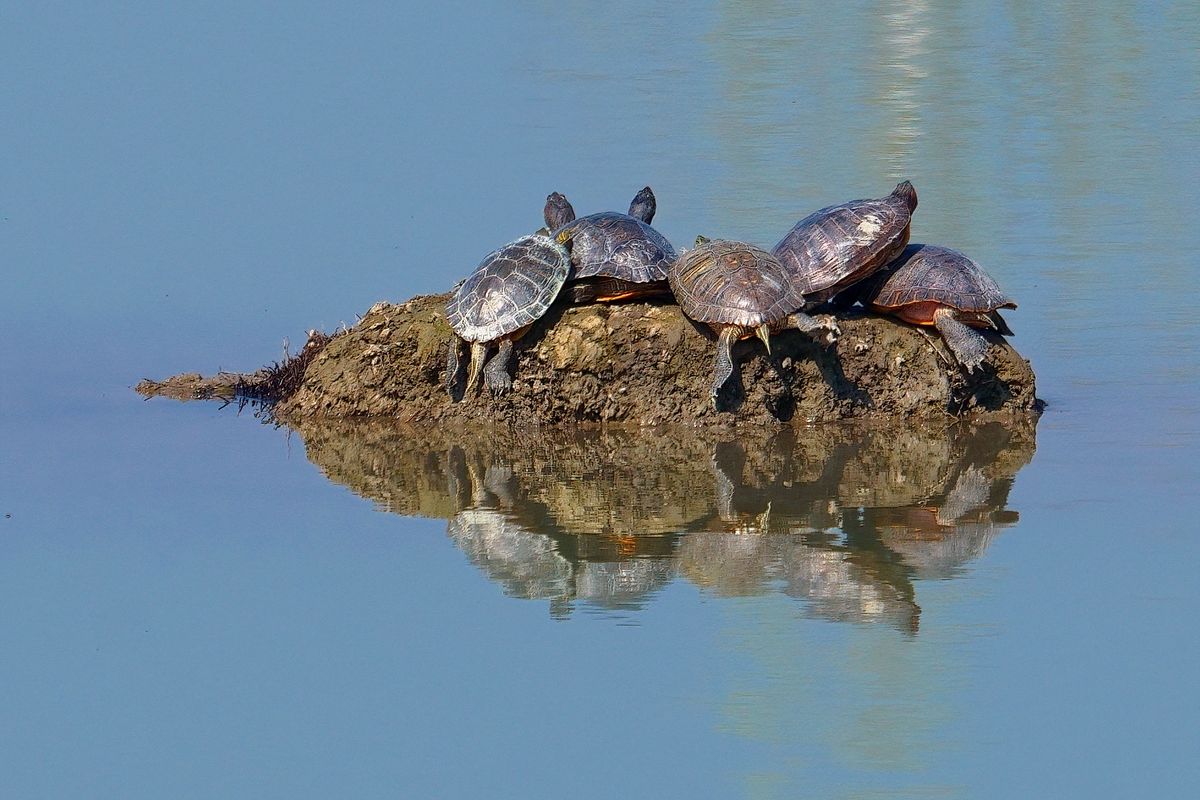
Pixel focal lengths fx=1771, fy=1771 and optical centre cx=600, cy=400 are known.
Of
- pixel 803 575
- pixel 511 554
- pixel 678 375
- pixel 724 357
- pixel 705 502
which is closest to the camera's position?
pixel 803 575

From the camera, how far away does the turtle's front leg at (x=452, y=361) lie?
11742 mm

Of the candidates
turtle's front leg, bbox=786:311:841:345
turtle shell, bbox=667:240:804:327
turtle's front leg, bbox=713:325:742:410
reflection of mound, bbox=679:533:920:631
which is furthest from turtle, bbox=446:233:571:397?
reflection of mound, bbox=679:533:920:631

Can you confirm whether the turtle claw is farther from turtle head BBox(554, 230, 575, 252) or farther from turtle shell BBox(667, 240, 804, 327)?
turtle shell BBox(667, 240, 804, 327)

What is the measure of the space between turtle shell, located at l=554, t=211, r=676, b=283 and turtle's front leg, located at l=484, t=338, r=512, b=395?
2.10ft

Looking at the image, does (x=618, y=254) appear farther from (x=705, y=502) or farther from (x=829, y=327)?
(x=705, y=502)

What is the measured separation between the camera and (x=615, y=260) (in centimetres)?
1169

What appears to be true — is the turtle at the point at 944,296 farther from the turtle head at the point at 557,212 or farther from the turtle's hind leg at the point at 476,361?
the turtle's hind leg at the point at 476,361

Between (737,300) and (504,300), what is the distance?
59.7 inches

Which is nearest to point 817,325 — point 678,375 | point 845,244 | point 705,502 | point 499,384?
point 845,244

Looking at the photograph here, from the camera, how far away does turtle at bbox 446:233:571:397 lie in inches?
452

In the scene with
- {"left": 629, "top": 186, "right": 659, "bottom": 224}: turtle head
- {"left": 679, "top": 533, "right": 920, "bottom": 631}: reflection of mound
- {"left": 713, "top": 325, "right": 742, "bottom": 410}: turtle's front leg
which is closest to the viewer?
{"left": 679, "top": 533, "right": 920, "bottom": 631}: reflection of mound

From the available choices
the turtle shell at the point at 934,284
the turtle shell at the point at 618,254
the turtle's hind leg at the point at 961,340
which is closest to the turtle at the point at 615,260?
the turtle shell at the point at 618,254

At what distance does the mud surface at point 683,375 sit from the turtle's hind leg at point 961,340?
19cm

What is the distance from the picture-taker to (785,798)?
20.7 feet
